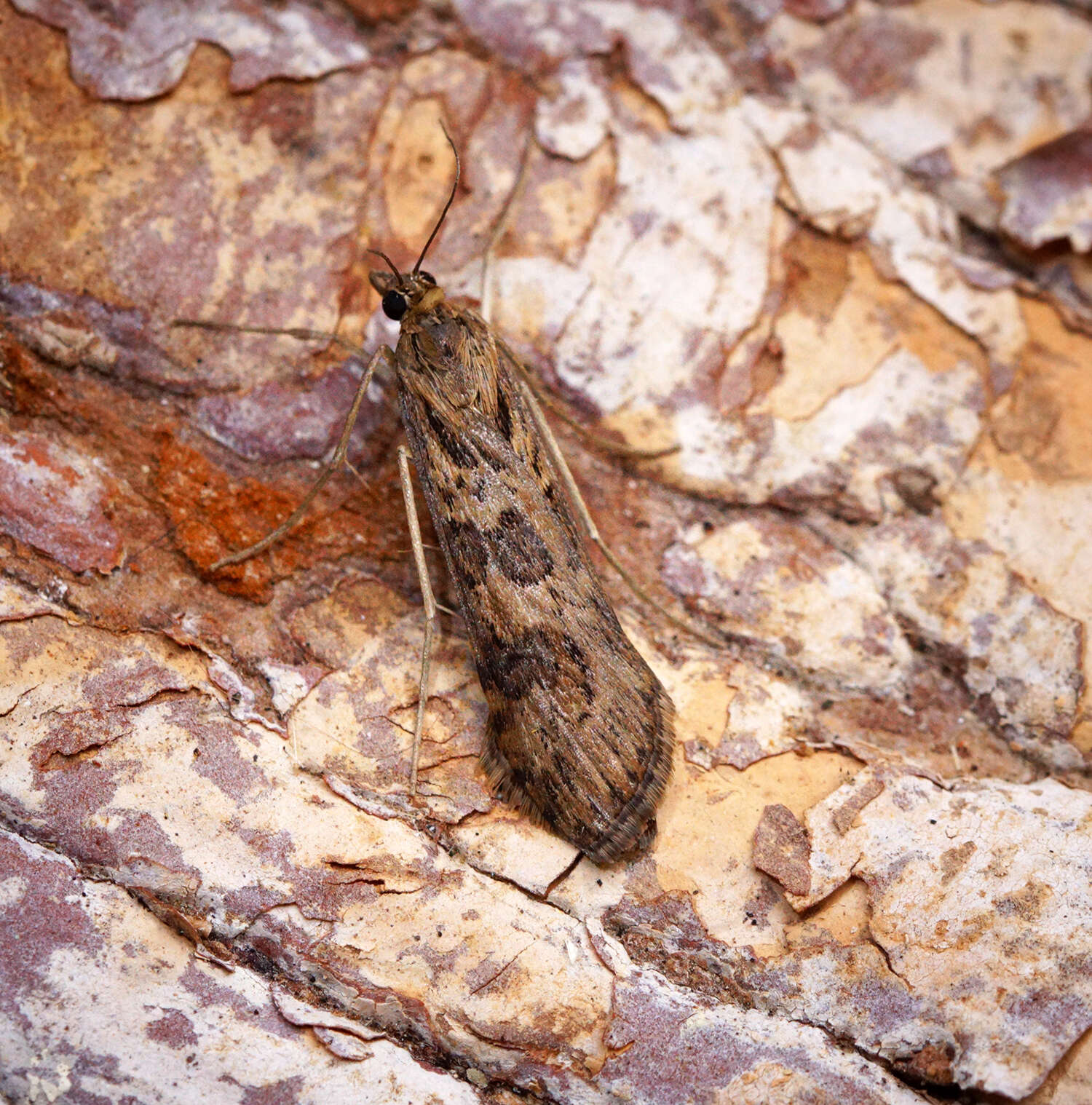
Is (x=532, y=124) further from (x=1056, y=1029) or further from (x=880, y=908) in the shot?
(x=1056, y=1029)

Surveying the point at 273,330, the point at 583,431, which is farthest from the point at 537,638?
the point at 273,330

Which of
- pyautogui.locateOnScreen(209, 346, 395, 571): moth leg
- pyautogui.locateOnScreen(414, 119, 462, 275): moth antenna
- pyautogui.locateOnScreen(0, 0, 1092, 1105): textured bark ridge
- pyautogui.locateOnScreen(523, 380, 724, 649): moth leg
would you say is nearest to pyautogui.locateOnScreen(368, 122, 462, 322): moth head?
pyautogui.locateOnScreen(414, 119, 462, 275): moth antenna

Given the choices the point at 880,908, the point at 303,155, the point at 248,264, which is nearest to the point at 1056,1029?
the point at 880,908

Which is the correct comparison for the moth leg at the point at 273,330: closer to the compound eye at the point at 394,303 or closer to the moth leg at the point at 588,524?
the compound eye at the point at 394,303

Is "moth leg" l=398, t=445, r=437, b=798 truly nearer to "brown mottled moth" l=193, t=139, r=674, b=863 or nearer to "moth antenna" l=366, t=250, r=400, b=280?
"brown mottled moth" l=193, t=139, r=674, b=863

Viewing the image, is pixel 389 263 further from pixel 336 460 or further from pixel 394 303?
pixel 336 460


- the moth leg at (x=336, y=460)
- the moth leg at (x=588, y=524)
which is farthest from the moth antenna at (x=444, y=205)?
the moth leg at (x=588, y=524)
